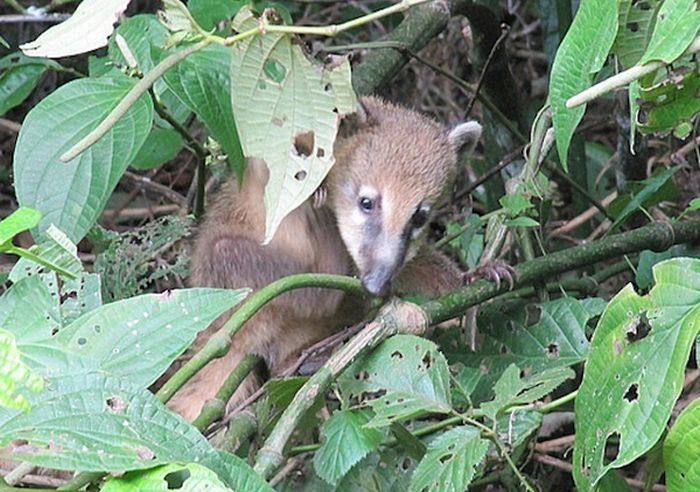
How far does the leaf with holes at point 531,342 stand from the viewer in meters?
2.44

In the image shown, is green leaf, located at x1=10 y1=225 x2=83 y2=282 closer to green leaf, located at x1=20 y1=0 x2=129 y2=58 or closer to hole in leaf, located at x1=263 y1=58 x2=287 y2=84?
green leaf, located at x1=20 y1=0 x2=129 y2=58

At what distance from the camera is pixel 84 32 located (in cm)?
173

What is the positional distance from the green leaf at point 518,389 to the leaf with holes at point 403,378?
3.5 inches

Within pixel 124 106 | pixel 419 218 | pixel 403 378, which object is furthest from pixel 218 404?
pixel 419 218

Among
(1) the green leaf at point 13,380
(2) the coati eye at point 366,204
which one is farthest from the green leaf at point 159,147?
(1) the green leaf at point 13,380

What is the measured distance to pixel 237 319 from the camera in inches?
77.2

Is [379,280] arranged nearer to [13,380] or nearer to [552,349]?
[552,349]

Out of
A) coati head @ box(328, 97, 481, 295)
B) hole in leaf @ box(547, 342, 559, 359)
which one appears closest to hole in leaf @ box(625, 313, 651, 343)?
hole in leaf @ box(547, 342, 559, 359)

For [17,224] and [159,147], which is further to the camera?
[159,147]

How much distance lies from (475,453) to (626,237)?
1057mm

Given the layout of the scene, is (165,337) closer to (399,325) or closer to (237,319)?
(237,319)

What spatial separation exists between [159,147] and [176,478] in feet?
5.42

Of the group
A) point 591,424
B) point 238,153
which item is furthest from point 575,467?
point 238,153

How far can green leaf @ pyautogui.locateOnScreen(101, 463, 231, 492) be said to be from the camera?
1.32 meters
